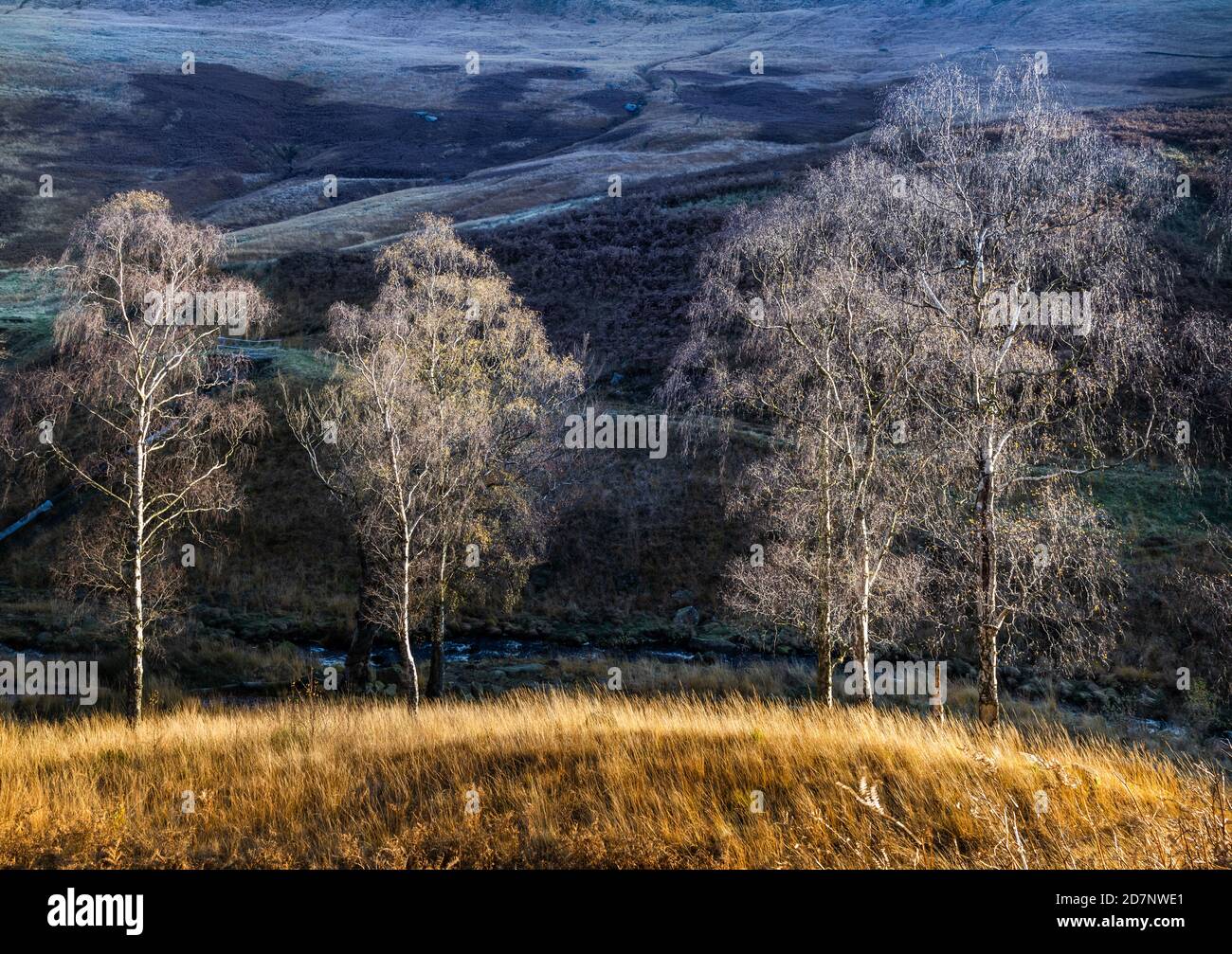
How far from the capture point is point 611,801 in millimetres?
7262

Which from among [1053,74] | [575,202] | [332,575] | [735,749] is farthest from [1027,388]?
[1053,74]

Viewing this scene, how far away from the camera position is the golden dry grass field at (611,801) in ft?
19.1

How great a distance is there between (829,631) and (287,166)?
107 m

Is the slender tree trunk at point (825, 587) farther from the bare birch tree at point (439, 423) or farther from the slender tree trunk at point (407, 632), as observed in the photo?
the slender tree trunk at point (407, 632)

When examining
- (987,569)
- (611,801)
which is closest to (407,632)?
(611,801)

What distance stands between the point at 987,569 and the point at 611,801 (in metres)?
8.91

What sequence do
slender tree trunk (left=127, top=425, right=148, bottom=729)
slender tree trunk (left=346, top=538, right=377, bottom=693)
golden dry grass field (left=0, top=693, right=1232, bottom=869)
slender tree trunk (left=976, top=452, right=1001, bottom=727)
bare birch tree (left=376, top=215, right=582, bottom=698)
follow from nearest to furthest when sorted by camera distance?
golden dry grass field (left=0, top=693, right=1232, bottom=869)
slender tree trunk (left=976, top=452, right=1001, bottom=727)
slender tree trunk (left=127, top=425, right=148, bottom=729)
bare birch tree (left=376, top=215, right=582, bottom=698)
slender tree trunk (left=346, top=538, right=377, bottom=693)

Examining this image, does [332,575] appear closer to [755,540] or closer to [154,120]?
[755,540]

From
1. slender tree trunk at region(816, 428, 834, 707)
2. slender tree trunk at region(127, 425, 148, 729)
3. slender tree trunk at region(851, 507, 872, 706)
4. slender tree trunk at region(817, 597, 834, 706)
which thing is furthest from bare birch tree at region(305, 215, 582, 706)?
slender tree trunk at region(851, 507, 872, 706)

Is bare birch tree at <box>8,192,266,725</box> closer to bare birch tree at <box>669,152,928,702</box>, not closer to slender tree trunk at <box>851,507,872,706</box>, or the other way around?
bare birch tree at <box>669,152,928,702</box>

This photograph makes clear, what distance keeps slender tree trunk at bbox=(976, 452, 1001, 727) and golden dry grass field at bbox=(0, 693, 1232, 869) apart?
400 cm

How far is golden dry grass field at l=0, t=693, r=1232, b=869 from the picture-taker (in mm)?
5809

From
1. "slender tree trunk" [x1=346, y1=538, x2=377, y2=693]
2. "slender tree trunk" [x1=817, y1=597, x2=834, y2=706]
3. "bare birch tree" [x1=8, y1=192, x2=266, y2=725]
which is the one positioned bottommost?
"slender tree trunk" [x1=346, y1=538, x2=377, y2=693]

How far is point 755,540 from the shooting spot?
30188 millimetres
